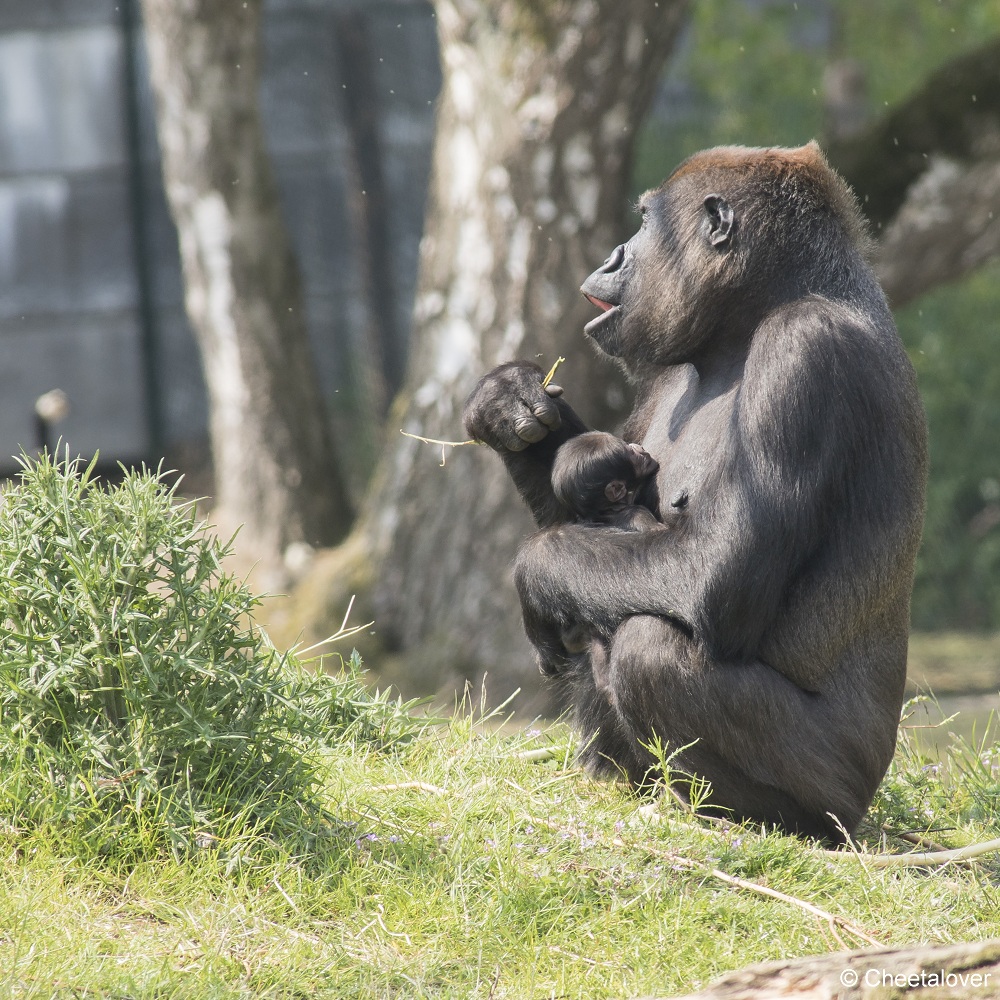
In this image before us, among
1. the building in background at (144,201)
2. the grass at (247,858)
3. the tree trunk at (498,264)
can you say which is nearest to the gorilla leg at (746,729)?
the grass at (247,858)

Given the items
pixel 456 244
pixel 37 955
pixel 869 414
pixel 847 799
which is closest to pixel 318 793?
pixel 37 955

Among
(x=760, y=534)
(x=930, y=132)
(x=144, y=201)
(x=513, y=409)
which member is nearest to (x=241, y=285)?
(x=144, y=201)

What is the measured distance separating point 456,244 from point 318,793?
14.6 ft

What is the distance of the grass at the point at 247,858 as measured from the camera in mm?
2838

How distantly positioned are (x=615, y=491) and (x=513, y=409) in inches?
17.4

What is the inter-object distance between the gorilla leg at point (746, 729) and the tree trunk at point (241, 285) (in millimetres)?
4881

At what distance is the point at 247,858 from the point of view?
3.08 metres

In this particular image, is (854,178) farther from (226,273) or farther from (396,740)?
(396,740)

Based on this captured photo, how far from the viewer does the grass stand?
2838 millimetres

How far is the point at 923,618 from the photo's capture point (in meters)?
10.2

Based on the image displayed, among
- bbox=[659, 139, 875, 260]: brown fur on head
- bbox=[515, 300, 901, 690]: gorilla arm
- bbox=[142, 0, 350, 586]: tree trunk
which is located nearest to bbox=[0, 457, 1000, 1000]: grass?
bbox=[515, 300, 901, 690]: gorilla arm

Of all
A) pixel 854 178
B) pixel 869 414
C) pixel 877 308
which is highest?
pixel 854 178

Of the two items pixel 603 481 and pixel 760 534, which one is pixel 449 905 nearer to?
pixel 760 534

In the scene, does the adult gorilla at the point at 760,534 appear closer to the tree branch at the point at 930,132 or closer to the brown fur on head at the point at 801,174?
the brown fur on head at the point at 801,174
